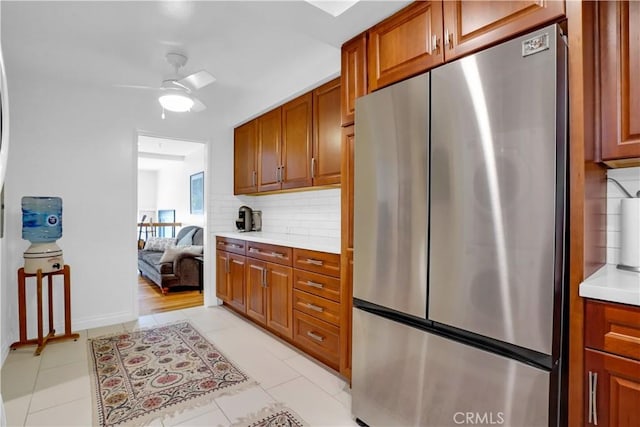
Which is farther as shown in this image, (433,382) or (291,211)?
(291,211)

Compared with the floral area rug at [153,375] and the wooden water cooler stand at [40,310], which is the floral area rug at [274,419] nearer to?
the floral area rug at [153,375]

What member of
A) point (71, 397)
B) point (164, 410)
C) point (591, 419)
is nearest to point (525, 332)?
point (591, 419)

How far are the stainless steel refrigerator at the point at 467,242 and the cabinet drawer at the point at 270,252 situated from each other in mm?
1093

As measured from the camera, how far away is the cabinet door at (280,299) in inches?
106

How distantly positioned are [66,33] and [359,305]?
8.93ft

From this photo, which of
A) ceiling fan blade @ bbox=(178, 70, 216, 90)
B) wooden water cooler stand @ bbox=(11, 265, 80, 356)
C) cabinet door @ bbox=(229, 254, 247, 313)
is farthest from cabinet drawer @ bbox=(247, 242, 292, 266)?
wooden water cooler stand @ bbox=(11, 265, 80, 356)

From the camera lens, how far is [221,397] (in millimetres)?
2006

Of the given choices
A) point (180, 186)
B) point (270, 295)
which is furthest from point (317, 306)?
point (180, 186)

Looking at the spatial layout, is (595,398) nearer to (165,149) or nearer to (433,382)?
(433,382)

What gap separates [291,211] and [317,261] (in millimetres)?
1366

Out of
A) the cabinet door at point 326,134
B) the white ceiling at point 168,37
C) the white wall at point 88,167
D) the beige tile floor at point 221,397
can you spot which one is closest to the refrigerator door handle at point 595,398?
the beige tile floor at point 221,397

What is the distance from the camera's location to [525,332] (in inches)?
44.1

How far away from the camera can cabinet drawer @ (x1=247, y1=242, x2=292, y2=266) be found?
2.73 metres

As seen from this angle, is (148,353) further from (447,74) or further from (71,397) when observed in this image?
(447,74)
